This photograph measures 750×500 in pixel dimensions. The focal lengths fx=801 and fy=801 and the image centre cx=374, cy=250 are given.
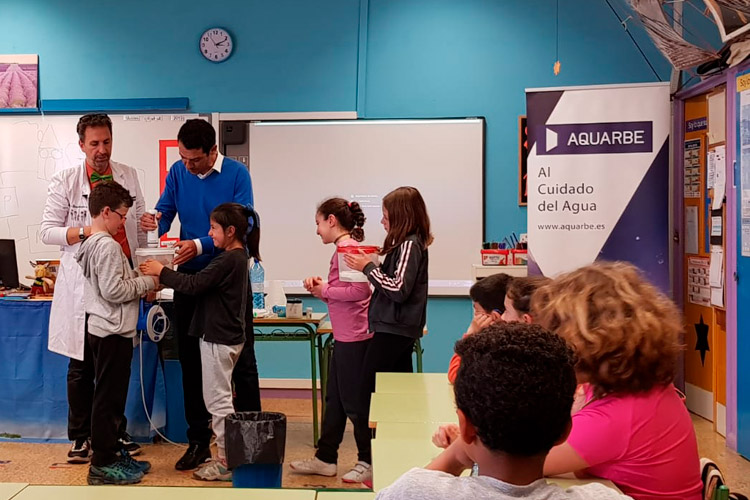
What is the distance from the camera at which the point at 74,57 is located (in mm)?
6125

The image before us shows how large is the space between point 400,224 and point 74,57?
379 cm

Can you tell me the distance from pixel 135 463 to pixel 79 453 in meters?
0.43

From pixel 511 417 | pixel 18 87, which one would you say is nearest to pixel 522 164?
pixel 18 87

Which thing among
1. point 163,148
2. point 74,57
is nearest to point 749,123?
point 163,148

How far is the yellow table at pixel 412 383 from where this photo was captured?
2730 millimetres

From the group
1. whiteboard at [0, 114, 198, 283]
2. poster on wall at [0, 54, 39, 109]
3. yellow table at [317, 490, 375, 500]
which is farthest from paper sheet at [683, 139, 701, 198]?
poster on wall at [0, 54, 39, 109]

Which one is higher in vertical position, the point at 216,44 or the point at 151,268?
the point at 216,44

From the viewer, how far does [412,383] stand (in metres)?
2.86

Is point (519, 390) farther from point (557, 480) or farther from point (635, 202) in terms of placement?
point (635, 202)

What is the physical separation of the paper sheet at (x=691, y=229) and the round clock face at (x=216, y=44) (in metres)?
3.45

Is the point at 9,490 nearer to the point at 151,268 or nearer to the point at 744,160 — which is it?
the point at 151,268

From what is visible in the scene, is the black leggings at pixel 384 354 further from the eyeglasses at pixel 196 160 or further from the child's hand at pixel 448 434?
the child's hand at pixel 448 434

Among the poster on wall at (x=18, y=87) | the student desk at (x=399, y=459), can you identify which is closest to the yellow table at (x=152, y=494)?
the student desk at (x=399, y=459)

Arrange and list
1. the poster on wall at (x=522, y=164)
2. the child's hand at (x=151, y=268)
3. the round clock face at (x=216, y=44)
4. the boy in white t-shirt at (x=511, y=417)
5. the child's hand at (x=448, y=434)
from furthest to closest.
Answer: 1. the round clock face at (x=216, y=44)
2. the poster on wall at (x=522, y=164)
3. the child's hand at (x=151, y=268)
4. the child's hand at (x=448, y=434)
5. the boy in white t-shirt at (x=511, y=417)
